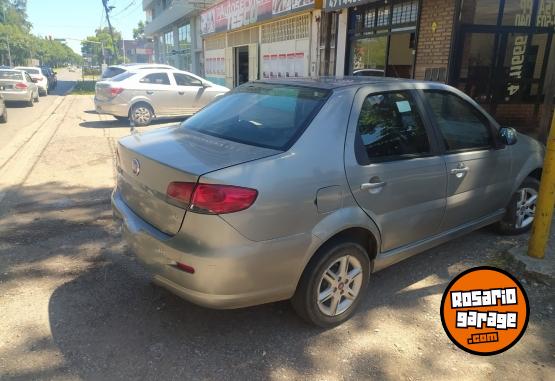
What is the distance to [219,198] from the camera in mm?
2422

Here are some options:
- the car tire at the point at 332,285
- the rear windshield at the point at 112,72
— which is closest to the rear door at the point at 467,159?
the car tire at the point at 332,285

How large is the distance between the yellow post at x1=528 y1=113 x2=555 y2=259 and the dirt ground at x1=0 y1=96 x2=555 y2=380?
1.10 ft

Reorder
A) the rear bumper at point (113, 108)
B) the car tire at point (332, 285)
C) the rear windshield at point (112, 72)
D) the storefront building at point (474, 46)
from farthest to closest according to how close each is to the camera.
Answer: the rear windshield at point (112, 72)
the rear bumper at point (113, 108)
the storefront building at point (474, 46)
the car tire at point (332, 285)

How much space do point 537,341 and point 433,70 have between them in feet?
22.2

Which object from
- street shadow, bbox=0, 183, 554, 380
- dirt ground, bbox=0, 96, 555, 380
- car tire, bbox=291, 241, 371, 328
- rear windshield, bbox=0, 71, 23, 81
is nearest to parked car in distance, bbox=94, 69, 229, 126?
rear windshield, bbox=0, 71, 23, 81

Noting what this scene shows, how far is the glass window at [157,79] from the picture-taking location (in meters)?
12.9

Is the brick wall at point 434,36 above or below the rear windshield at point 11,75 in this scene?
above

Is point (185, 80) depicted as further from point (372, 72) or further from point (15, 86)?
point (15, 86)

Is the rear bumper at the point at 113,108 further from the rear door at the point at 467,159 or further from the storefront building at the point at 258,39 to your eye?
the rear door at the point at 467,159

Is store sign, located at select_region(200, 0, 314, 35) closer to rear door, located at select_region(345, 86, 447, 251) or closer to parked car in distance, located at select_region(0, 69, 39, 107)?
parked car in distance, located at select_region(0, 69, 39, 107)

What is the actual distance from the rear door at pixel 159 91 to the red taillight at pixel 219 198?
36.4ft

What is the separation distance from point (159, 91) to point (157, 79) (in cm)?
44

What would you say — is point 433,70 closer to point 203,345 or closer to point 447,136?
point 447,136

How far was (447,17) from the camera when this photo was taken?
8234 millimetres
